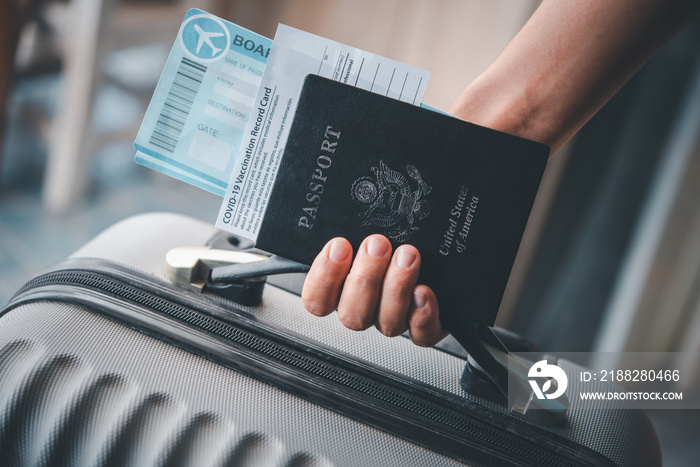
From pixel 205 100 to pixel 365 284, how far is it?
0.76ft

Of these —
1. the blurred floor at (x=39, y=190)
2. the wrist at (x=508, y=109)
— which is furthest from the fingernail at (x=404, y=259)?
the blurred floor at (x=39, y=190)

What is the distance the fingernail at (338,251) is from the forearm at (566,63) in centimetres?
25

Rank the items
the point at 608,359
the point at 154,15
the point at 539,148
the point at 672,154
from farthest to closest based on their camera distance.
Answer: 1. the point at 154,15
2. the point at 608,359
3. the point at 672,154
4. the point at 539,148

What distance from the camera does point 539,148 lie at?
1.53 ft

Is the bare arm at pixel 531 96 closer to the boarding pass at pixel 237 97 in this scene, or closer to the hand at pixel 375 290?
the hand at pixel 375 290

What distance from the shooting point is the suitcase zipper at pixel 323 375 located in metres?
0.50

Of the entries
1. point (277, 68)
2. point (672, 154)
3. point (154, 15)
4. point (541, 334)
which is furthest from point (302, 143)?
point (154, 15)

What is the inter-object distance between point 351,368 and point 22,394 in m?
0.30

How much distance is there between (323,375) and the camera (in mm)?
516

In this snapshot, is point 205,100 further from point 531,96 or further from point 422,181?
point 531,96

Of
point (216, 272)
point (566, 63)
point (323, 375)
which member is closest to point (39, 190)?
point (216, 272)

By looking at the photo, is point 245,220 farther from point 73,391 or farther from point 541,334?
point 541,334

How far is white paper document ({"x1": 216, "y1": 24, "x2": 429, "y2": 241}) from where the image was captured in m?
0.48

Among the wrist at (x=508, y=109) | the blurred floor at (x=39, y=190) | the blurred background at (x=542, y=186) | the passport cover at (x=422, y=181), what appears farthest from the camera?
the blurred floor at (x=39, y=190)
